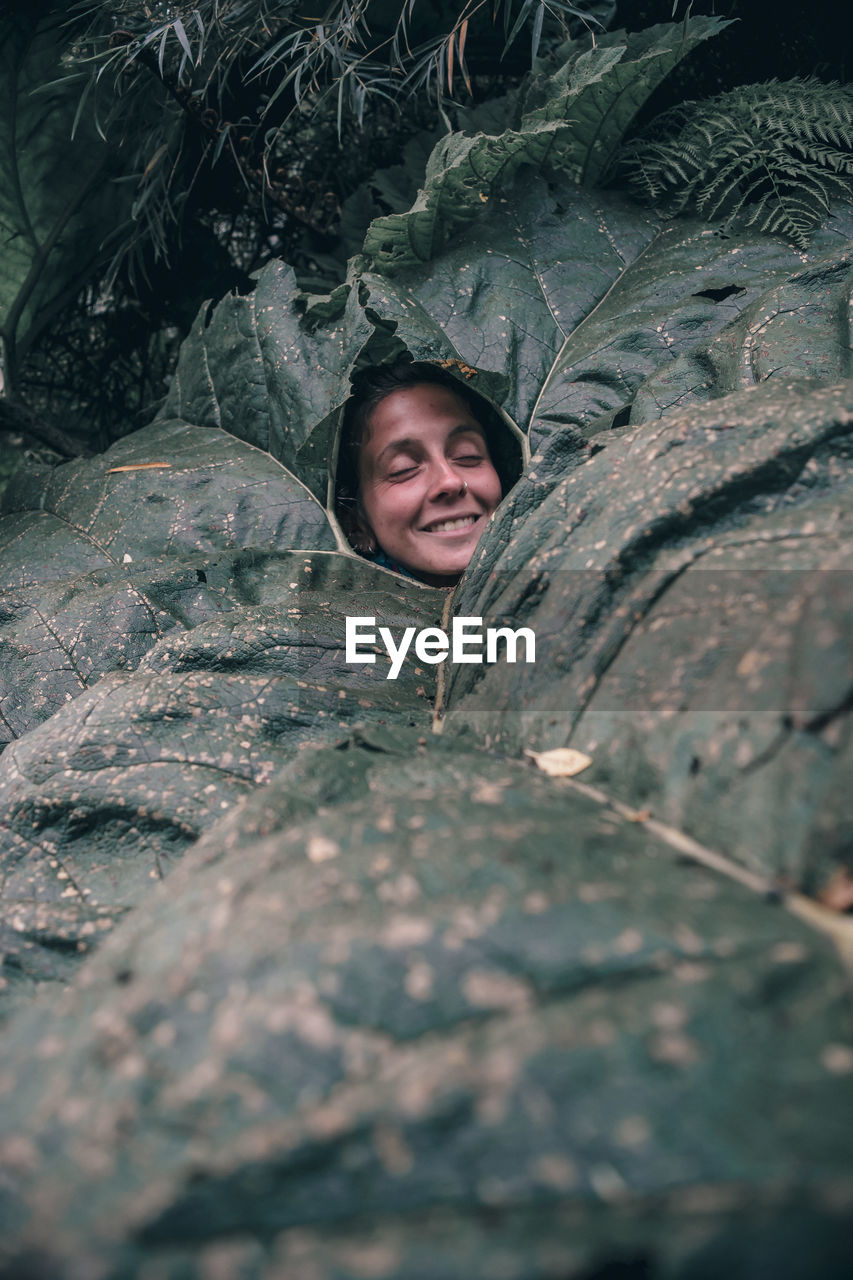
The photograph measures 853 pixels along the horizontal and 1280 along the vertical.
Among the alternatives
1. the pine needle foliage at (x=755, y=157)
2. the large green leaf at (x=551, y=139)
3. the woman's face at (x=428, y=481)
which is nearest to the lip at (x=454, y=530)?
the woman's face at (x=428, y=481)

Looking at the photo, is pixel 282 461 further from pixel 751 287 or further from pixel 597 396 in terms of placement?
pixel 751 287

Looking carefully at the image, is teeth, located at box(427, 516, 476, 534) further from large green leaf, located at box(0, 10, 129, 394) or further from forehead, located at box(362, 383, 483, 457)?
large green leaf, located at box(0, 10, 129, 394)

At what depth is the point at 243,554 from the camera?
2.11 meters

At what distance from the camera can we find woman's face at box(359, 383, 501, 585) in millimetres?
2336

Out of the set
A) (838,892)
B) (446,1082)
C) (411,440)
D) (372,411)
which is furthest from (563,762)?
(372,411)

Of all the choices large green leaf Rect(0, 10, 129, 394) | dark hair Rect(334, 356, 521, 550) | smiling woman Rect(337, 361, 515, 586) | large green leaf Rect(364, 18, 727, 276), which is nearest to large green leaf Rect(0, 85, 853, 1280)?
smiling woman Rect(337, 361, 515, 586)

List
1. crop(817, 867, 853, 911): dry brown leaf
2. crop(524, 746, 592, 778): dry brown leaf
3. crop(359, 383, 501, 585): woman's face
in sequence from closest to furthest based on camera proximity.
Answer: crop(817, 867, 853, 911): dry brown leaf < crop(524, 746, 592, 778): dry brown leaf < crop(359, 383, 501, 585): woman's face

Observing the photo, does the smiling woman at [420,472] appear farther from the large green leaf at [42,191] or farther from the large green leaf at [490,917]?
the large green leaf at [42,191]

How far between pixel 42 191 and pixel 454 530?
6.70ft

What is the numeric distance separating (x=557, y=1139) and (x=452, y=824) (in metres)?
0.31

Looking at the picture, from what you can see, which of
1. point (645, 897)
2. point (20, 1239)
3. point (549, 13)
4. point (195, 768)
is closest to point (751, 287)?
point (549, 13)

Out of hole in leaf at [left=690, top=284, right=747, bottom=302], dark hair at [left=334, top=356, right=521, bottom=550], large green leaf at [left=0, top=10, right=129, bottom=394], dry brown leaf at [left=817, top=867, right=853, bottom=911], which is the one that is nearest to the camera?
dry brown leaf at [left=817, top=867, right=853, bottom=911]

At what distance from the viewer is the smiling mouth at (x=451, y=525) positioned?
93.0 inches

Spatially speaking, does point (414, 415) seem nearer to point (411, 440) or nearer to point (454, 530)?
point (411, 440)
